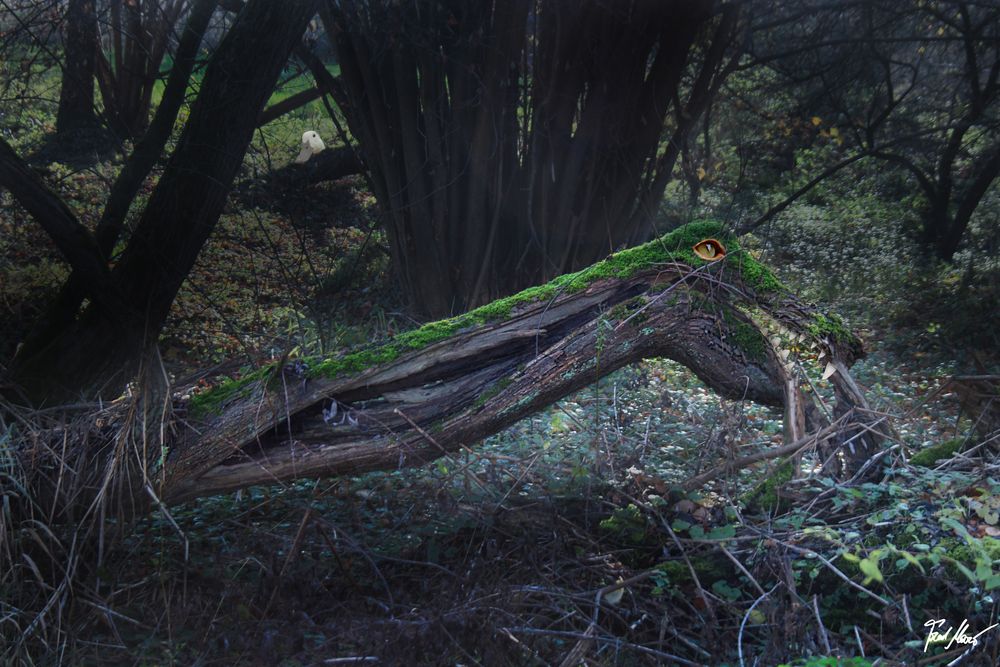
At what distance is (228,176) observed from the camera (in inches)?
212

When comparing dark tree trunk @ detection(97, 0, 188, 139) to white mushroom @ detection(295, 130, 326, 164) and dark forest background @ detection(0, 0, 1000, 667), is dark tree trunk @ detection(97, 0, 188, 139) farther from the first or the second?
white mushroom @ detection(295, 130, 326, 164)

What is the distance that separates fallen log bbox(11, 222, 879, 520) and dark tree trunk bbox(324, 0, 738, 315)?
3.22 m

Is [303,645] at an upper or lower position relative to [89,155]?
lower

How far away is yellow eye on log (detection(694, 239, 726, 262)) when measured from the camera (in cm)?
428

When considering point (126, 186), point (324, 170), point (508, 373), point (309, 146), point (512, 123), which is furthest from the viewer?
point (309, 146)

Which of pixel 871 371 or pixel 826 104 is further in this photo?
pixel 826 104

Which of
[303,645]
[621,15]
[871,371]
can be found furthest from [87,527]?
[871,371]

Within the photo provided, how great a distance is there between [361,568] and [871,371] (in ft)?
18.4

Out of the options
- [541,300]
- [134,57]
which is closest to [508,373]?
[541,300]

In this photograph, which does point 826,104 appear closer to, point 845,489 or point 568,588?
point 845,489

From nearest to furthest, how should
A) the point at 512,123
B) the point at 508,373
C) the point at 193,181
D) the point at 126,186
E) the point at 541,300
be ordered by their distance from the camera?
the point at 508,373
the point at 541,300
the point at 193,181
the point at 126,186
the point at 512,123

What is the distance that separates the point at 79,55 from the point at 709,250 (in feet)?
19.9

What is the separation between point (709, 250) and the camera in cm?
431

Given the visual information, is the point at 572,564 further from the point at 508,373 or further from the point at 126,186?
the point at 126,186
